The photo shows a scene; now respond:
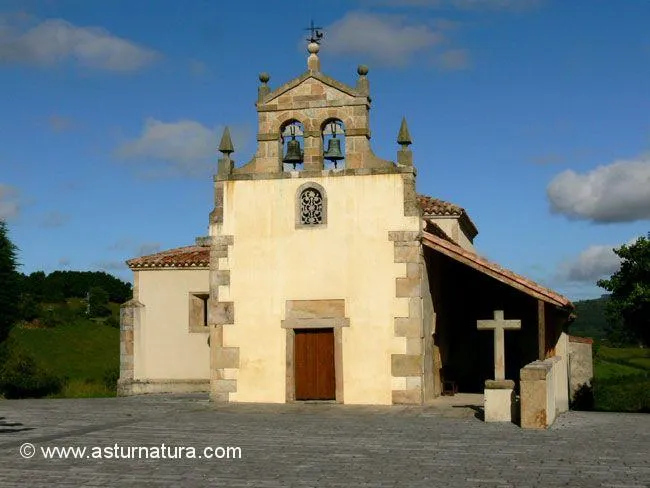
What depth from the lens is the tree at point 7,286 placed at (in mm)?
30891

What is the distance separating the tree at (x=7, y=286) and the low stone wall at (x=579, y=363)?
65.7 ft

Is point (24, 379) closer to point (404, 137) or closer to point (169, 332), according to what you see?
point (169, 332)

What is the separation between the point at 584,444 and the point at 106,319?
152 ft

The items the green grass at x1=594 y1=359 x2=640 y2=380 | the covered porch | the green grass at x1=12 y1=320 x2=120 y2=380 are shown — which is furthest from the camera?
the green grass at x1=594 y1=359 x2=640 y2=380

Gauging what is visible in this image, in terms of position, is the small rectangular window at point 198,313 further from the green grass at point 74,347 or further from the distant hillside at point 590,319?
the distant hillside at point 590,319

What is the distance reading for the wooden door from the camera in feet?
Answer: 56.4

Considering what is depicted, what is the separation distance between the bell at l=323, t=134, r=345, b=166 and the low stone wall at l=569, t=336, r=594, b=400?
814cm

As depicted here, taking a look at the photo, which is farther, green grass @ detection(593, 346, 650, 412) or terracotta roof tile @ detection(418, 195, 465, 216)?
green grass @ detection(593, 346, 650, 412)

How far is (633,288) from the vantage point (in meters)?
35.0

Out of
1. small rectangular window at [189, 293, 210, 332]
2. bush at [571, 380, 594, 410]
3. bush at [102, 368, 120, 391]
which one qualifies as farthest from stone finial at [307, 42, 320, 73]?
bush at [102, 368, 120, 391]

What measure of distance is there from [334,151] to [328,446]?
7845mm

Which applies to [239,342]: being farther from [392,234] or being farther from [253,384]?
[392,234]

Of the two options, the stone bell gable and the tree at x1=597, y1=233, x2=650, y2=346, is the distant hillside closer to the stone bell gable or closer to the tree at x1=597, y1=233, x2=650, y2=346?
the tree at x1=597, y1=233, x2=650, y2=346

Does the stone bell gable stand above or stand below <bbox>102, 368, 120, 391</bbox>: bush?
above
